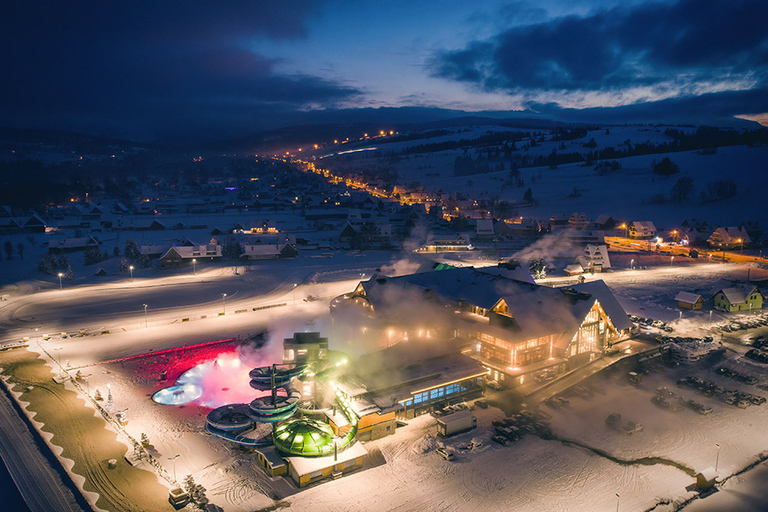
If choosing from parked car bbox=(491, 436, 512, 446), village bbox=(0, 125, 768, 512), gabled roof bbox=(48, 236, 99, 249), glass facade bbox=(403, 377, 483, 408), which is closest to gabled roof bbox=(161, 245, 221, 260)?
village bbox=(0, 125, 768, 512)

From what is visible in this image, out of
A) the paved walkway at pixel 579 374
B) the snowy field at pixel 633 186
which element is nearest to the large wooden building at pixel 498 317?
the paved walkway at pixel 579 374

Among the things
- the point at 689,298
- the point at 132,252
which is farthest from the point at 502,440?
the point at 132,252

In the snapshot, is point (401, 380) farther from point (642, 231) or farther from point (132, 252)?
point (642, 231)

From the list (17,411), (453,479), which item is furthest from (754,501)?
(17,411)

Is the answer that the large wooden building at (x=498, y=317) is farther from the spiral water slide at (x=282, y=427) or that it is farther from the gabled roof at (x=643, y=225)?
the gabled roof at (x=643, y=225)

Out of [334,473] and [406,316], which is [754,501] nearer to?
[334,473]

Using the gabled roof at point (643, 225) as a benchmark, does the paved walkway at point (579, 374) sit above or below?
below
